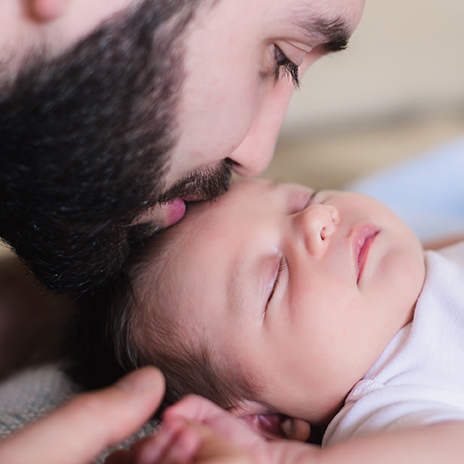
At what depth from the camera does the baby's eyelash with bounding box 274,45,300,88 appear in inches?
36.7

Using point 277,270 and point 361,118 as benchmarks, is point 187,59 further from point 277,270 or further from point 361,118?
point 361,118

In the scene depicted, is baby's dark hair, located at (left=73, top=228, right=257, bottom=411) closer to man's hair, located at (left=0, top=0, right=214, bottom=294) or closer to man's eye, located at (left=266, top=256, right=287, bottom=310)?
man's eye, located at (left=266, top=256, right=287, bottom=310)

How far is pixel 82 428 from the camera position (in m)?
0.60

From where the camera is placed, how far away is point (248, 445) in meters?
0.78

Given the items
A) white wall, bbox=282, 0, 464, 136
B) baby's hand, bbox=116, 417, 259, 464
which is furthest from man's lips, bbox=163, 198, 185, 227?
white wall, bbox=282, 0, 464, 136

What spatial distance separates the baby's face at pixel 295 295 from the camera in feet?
3.22

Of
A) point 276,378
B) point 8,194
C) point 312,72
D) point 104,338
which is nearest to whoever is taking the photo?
point 8,194

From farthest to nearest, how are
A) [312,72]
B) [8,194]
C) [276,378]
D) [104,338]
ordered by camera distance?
[312,72]
[104,338]
[276,378]
[8,194]

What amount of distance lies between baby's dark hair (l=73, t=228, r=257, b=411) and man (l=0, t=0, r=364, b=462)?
15 centimetres

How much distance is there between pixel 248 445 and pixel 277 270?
0.35m

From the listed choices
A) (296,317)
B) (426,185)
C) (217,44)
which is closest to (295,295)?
(296,317)

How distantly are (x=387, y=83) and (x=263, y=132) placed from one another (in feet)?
5.70

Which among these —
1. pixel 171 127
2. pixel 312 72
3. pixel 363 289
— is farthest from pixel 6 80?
pixel 312 72

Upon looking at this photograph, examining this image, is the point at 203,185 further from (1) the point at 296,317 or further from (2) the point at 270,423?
(2) the point at 270,423
